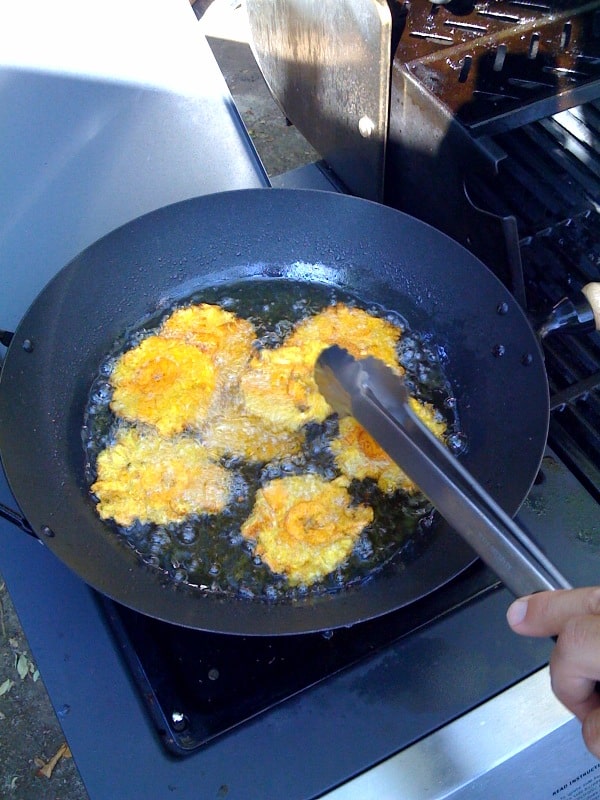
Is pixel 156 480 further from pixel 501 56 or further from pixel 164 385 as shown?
pixel 501 56

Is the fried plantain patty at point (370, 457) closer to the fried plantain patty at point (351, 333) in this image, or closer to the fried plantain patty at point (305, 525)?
the fried plantain patty at point (305, 525)

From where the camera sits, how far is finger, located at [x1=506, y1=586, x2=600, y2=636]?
0.79m

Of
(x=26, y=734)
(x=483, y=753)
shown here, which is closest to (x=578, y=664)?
(x=483, y=753)

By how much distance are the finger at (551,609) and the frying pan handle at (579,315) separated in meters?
0.78

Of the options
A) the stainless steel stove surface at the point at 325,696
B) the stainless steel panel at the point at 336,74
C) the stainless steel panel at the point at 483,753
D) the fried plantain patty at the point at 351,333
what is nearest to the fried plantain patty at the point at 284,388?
the fried plantain patty at the point at 351,333

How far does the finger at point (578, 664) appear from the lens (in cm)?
76

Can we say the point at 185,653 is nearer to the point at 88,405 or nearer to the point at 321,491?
the point at 321,491

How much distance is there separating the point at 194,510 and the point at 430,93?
126cm

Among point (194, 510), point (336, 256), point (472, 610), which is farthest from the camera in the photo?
point (336, 256)

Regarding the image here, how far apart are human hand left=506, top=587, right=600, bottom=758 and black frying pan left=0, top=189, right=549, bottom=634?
37cm

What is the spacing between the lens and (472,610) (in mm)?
1354

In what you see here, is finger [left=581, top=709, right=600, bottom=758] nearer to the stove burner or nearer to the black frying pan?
the black frying pan

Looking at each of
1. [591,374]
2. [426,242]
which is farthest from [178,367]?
[591,374]

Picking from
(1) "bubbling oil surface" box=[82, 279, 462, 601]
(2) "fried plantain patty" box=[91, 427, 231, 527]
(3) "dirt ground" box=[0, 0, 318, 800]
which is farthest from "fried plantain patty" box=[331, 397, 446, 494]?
(3) "dirt ground" box=[0, 0, 318, 800]
